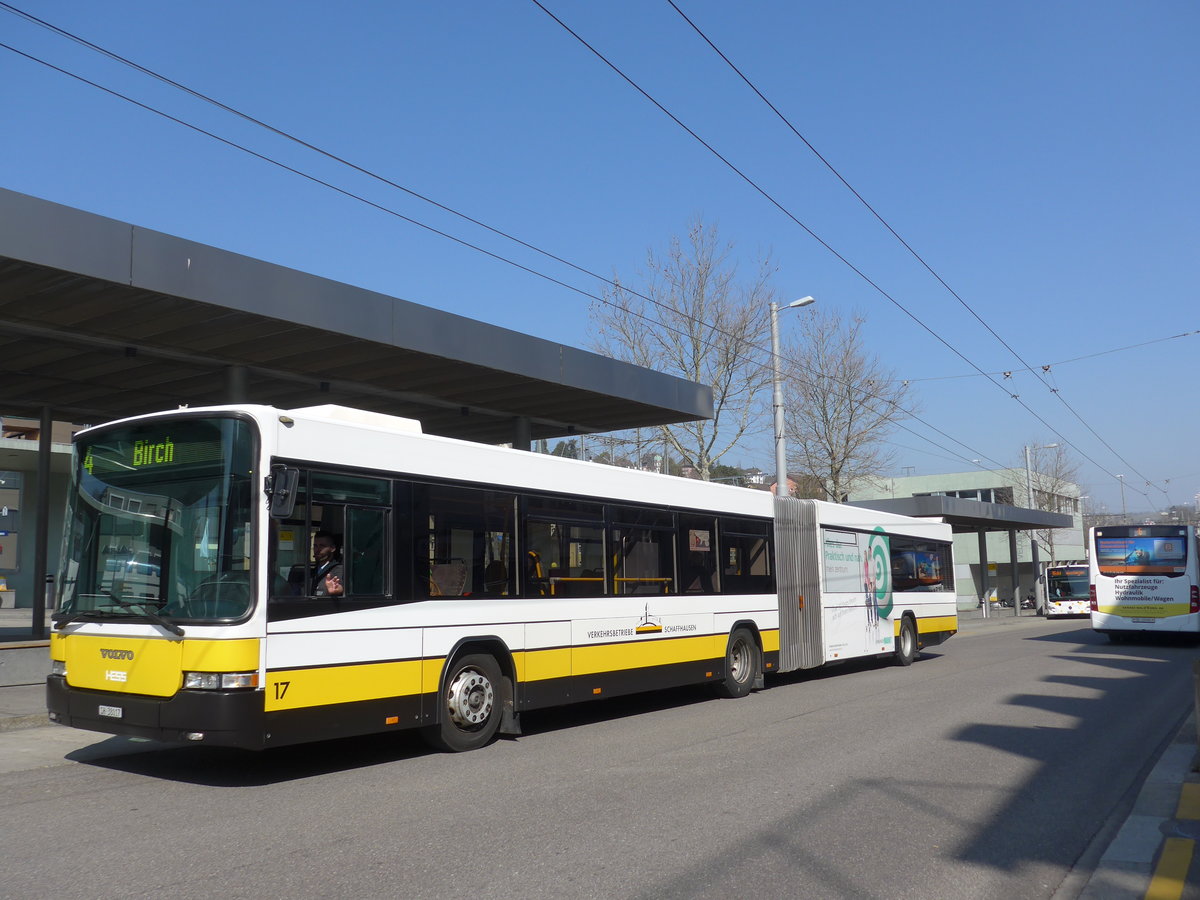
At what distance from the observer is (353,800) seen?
7551 mm

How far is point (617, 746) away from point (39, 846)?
212 inches

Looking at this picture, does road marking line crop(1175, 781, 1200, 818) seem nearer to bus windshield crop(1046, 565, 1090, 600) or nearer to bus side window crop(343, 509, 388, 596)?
bus side window crop(343, 509, 388, 596)

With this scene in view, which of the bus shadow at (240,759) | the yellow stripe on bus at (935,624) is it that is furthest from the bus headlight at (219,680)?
the yellow stripe on bus at (935,624)

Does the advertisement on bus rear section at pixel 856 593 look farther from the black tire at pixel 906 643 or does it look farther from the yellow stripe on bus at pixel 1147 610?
the yellow stripe on bus at pixel 1147 610

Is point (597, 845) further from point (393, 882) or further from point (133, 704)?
point (133, 704)

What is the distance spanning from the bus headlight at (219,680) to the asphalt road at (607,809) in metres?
0.82

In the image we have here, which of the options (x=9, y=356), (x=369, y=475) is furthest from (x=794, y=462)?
(x=369, y=475)

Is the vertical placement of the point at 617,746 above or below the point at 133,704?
below

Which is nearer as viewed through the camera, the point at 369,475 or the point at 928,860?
the point at 928,860

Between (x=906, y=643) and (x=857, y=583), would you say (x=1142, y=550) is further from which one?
(x=857, y=583)

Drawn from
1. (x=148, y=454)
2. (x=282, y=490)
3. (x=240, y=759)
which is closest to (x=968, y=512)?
(x=240, y=759)

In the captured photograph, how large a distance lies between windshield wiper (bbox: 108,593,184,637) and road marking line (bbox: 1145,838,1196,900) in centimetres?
659

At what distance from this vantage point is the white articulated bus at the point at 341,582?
311 inches

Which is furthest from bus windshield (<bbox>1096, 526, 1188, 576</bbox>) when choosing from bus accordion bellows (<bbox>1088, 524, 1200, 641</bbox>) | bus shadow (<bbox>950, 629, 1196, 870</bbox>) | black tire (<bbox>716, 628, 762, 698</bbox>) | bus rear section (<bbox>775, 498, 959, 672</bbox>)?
black tire (<bbox>716, 628, 762, 698</bbox>)
